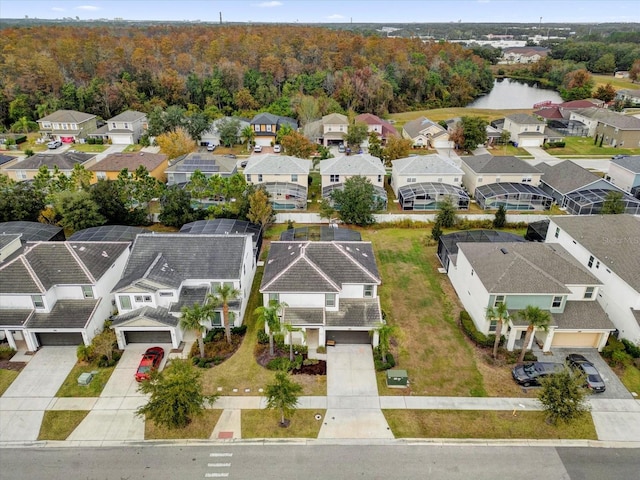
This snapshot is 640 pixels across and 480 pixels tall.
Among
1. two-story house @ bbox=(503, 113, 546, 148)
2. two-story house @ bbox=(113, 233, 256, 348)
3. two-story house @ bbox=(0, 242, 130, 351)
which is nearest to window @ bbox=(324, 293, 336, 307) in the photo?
two-story house @ bbox=(113, 233, 256, 348)

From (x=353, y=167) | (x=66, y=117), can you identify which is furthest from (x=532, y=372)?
(x=66, y=117)

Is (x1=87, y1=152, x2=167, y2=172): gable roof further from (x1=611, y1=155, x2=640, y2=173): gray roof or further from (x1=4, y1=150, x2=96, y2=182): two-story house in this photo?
(x1=611, y1=155, x2=640, y2=173): gray roof

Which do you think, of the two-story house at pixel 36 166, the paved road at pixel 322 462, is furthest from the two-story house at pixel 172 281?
the two-story house at pixel 36 166

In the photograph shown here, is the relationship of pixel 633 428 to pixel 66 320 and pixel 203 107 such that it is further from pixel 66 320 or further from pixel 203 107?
pixel 203 107

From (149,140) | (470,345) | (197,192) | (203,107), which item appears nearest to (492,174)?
(470,345)

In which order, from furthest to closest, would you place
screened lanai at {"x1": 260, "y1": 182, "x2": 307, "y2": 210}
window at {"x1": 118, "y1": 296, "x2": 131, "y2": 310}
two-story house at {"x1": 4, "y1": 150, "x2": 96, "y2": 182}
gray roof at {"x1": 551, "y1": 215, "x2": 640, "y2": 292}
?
two-story house at {"x1": 4, "y1": 150, "x2": 96, "y2": 182}, screened lanai at {"x1": 260, "y1": 182, "x2": 307, "y2": 210}, gray roof at {"x1": 551, "y1": 215, "x2": 640, "y2": 292}, window at {"x1": 118, "y1": 296, "x2": 131, "y2": 310}

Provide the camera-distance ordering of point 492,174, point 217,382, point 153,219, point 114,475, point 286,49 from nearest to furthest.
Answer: point 114,475 < point 217,382 < point 153,219 < point 492,174 < point 286,49

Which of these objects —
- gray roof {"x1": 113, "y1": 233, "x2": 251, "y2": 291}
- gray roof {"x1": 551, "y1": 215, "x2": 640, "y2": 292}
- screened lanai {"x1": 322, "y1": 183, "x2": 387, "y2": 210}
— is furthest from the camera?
screened lanai {"x1": 322, "y1": 183, "x2": 387, "y2": 210}

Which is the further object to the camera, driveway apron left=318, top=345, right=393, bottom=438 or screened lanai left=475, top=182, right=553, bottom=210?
screened lanai left=475, top=182, right=553, bottom=210
